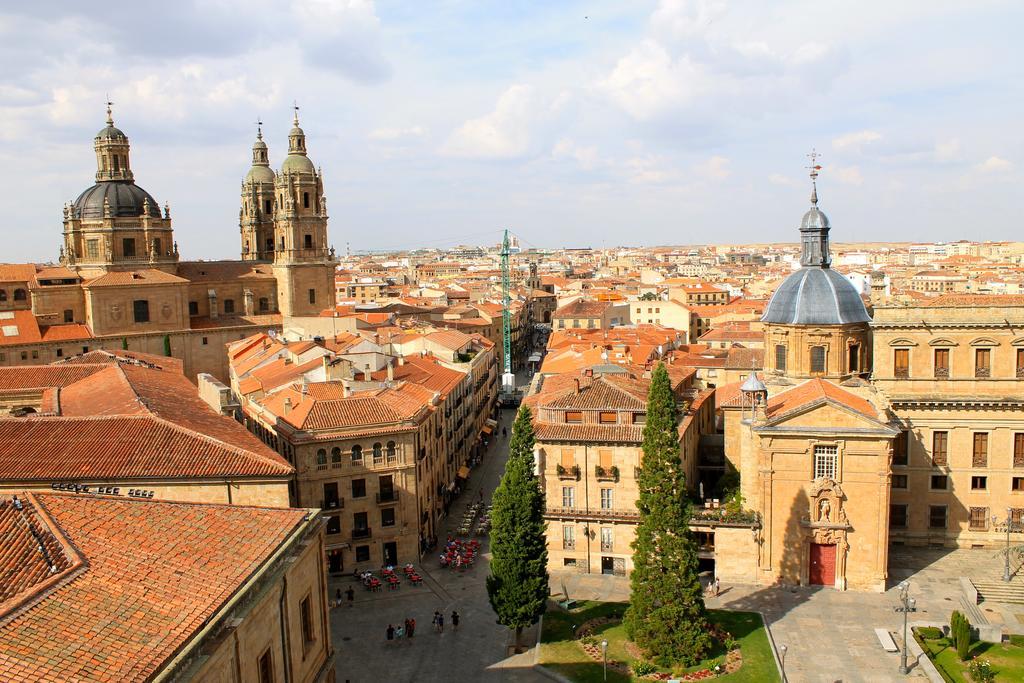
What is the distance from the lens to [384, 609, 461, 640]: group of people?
36.7m

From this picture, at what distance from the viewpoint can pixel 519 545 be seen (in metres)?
34.8

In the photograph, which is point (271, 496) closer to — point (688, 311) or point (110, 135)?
point (110, 135)

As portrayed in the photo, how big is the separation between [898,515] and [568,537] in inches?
671

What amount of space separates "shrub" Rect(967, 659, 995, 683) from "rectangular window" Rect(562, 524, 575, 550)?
17.3 metres

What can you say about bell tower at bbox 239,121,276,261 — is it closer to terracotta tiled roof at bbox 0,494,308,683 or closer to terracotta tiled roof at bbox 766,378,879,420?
terracotta tiled roof at bbox 766,378,879,420

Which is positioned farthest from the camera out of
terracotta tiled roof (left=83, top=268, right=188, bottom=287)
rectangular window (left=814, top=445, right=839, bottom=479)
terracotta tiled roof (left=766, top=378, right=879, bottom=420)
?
terracotta tiled roof (left=83, top=268, right=188, bottom=287)

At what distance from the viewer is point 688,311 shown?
386 feet

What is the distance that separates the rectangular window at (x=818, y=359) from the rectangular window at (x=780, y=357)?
1571 mm

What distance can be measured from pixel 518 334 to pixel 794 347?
8538cm

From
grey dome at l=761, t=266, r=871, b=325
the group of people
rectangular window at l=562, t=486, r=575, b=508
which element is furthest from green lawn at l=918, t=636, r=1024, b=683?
the group of people

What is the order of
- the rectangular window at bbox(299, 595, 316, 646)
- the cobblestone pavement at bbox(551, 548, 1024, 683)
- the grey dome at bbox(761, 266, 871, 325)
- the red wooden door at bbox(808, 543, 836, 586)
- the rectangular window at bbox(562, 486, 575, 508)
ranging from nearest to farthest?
the rectangular window at bbox(299, 595, 316, 646), the cobblestone pavement at bbox(551, 548, 1024, 683), the red wooden door at bbox(808, 543, 836, 586), the rectangular window at bbox(562, 486, 575, 508), the grey dome at bbox(761, 266, 871, 325)

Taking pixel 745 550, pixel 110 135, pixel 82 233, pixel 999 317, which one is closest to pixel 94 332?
pixel 82 233

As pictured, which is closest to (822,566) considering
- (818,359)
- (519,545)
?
(818,359)

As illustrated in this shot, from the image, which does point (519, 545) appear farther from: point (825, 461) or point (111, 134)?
point (111, 134)
